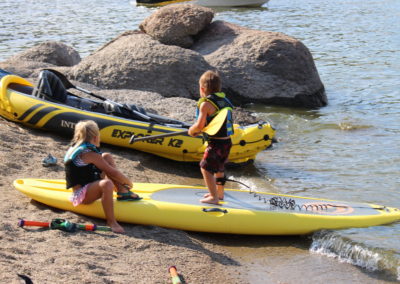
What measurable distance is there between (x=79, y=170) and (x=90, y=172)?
10cm

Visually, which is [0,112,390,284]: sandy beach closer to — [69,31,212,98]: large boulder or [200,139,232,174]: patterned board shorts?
[200,139,232,174]: patterned board shorts

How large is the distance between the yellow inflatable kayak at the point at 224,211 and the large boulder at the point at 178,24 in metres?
6.27

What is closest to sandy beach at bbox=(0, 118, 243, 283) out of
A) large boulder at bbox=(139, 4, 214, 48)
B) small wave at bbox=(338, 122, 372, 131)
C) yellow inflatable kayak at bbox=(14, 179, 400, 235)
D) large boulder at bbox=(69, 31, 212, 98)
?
yellow inflatable kayak at bbox=(14, 179, 400, 235)

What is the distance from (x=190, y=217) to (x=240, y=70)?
5988mm

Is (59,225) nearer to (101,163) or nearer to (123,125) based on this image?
(101,163)

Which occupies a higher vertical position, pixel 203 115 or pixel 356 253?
pixel 203 115

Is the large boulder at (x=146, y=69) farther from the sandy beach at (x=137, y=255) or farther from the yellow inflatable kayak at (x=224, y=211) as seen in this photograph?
the yellow inflatable kayak at (x=224, y=211)

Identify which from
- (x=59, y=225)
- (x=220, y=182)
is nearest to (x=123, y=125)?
(x=220, y=182)

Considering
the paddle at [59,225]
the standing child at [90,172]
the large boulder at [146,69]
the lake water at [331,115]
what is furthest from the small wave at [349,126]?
the paddle at [59,225]

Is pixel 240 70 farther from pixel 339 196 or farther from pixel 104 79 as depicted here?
pixel 339 196

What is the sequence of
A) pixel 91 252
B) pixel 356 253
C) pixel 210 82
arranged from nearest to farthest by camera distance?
pixel 91 252, pixel 356 253, pixel 210 82

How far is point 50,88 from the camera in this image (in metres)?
7.81

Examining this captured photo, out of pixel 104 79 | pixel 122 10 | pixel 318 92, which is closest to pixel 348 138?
pixel 318 92

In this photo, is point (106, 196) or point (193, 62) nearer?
point (106, 196)
